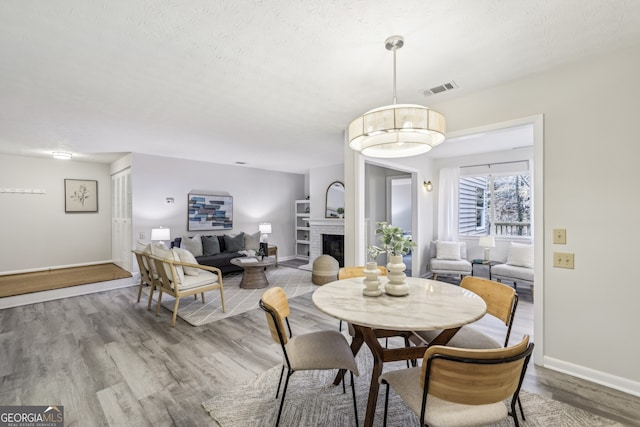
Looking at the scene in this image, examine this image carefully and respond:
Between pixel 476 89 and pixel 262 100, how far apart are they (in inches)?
82.8

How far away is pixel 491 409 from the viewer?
1294mm

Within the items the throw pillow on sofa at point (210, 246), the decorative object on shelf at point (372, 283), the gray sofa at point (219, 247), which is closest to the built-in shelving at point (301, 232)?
the gray sofa at point (219, 247)

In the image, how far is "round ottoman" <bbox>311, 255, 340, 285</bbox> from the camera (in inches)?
205

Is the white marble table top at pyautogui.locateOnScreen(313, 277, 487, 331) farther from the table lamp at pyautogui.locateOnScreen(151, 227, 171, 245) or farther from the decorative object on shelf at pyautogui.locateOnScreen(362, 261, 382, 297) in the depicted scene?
the table lamp at pyautogui.locateOnScreen(151, 227, 171, 245)

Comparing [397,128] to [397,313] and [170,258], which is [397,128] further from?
[170,258]

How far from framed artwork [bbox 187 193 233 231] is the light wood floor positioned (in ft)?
8.35

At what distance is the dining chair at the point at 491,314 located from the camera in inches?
74.0

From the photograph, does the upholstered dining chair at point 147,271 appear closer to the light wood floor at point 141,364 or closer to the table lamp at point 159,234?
the light wood floor at point 141,364

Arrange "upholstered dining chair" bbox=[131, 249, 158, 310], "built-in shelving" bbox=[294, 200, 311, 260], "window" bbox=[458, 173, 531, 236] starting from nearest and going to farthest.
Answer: "upholstered dining chair" bbox=[131, 249, 158, 310] → "window" bbox=[458, 173, 531, 236] → "built-in shelving" bbox=[294, 200, 311, 260]

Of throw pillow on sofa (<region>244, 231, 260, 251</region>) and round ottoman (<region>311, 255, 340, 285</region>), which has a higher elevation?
throw pillow on sofa (<region>244, 231, 260, 251</region>)

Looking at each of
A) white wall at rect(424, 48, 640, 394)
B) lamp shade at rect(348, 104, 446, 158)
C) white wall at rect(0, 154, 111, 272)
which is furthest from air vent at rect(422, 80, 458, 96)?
white wall at rect(0, 154, 111, 272)

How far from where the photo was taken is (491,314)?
2.07 m

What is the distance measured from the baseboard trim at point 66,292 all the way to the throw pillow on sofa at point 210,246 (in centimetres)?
129

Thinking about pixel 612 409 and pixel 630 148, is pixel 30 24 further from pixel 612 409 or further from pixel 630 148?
pixel 612 409
